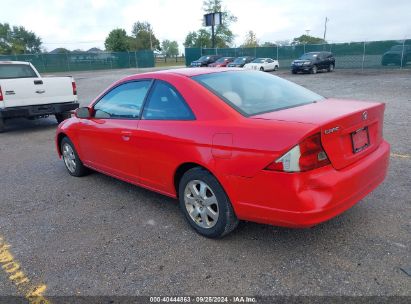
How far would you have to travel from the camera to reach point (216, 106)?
124 inches

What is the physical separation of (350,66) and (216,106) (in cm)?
3006

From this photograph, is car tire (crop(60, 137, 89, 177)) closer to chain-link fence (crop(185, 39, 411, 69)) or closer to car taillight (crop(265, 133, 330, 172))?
car taillight (crop(265, 133, 330, 172))

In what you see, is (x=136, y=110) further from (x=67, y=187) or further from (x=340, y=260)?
(x=340, y=260)

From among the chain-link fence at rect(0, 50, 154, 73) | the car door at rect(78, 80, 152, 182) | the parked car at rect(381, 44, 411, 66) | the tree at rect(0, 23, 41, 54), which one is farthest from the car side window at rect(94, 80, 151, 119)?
the tree at rect(0, 23, 41, 54)

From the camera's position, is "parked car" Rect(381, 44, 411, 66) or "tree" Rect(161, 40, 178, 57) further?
"tree" Rect(161, 40, 178, 57)

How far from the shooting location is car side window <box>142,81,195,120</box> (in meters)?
3.42

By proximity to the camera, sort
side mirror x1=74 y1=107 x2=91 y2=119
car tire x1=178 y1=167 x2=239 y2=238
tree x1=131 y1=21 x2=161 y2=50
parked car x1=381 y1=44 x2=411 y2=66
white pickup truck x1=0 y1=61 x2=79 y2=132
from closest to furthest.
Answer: car tire x1=178 y1=167 x2=239 y2=238 < side mirror x1=74 y1=107 x2=91 y2=119 < white pickup truck x1=0 y1=61 x2=79 y2=132 < parked car x1=381 y1=44 x2=411 y2=66 < tree x1=131 y1=21 x2=161 y2=50

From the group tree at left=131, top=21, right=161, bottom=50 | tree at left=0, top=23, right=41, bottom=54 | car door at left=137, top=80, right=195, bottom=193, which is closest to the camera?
car door at left=137, top=80, right=195, bottom=193

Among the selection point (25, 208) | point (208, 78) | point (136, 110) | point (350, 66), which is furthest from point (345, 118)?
point (350, 66)

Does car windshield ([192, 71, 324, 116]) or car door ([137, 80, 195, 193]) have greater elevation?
car windshield ([192, 71, 324, 116])

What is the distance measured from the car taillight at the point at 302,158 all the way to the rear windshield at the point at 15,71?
959cm

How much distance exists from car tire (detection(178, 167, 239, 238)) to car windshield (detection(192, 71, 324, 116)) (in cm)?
68

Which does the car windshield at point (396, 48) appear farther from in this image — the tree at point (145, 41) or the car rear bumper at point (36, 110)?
the tree at point (145, 41)

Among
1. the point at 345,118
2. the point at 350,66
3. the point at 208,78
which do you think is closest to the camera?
the point at 345,118
